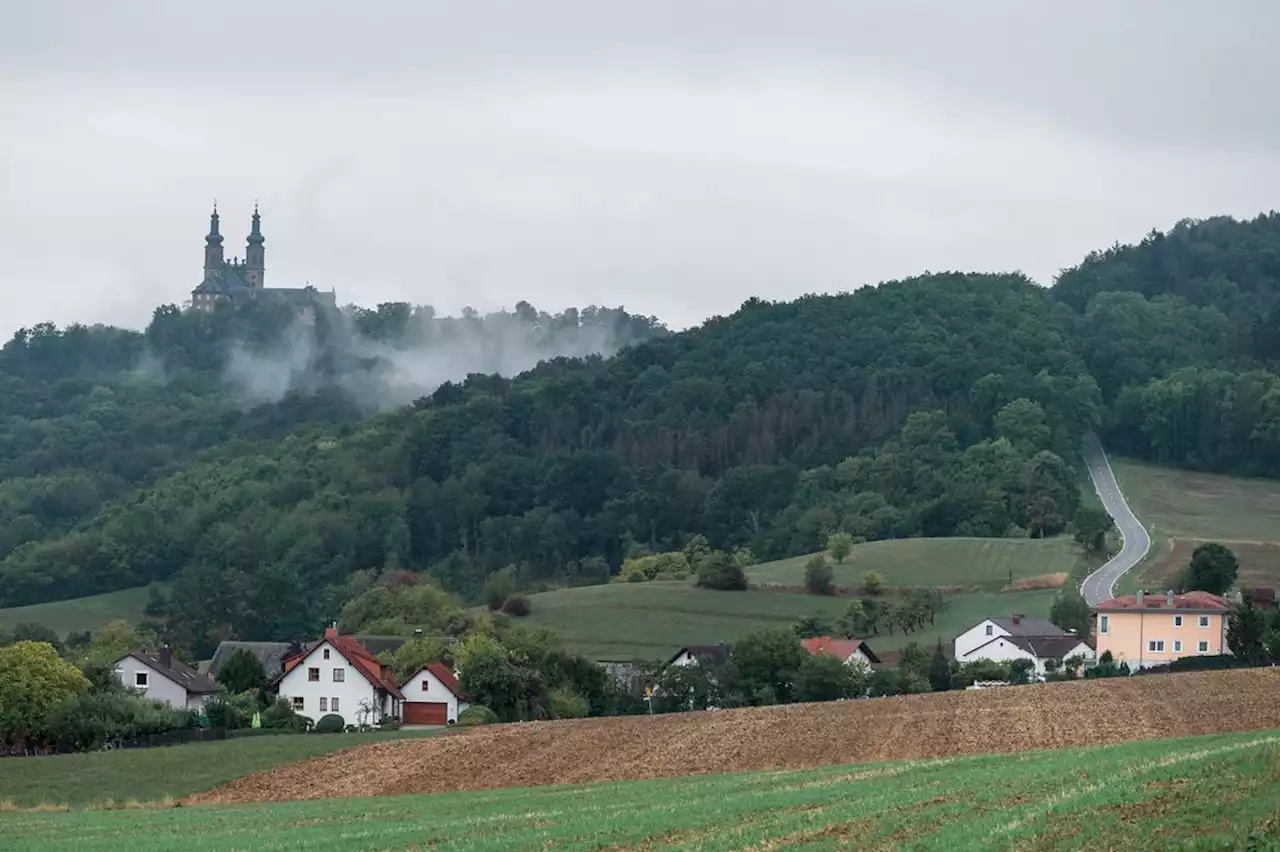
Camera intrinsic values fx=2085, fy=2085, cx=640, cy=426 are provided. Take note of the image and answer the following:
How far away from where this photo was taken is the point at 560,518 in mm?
171250

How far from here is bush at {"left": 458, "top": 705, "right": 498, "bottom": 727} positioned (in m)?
71.9

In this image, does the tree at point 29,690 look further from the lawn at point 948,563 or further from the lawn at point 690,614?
the lawn at point 948,563

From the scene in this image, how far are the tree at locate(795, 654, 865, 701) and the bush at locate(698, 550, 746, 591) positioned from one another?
45.8 m

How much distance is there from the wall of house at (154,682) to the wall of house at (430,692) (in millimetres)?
10920

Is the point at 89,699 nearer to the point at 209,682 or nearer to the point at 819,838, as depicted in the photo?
the point at 209,682

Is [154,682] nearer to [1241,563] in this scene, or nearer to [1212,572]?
[1212,572]

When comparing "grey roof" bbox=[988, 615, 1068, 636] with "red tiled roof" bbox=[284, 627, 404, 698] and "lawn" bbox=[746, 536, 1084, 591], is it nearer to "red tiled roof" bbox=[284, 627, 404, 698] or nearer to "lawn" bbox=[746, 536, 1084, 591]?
"lawn" bbox=[746, 536, 1084, 591]

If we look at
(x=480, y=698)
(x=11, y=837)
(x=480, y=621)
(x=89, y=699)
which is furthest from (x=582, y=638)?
(x=11, y=837)

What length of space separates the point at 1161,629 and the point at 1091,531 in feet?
121

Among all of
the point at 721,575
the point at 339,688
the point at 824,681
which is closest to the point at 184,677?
the point at 339,688

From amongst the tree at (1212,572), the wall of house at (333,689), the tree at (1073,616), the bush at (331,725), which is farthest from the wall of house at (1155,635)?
the bush at (331,725)

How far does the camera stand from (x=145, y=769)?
54.5 metres

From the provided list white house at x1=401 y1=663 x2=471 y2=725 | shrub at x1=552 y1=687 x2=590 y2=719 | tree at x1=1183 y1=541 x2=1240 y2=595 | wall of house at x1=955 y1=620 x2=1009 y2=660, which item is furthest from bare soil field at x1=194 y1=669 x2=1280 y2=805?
tree at x1=1183 y1=541 x2=1240 y2=595

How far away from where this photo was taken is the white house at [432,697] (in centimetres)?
7906
